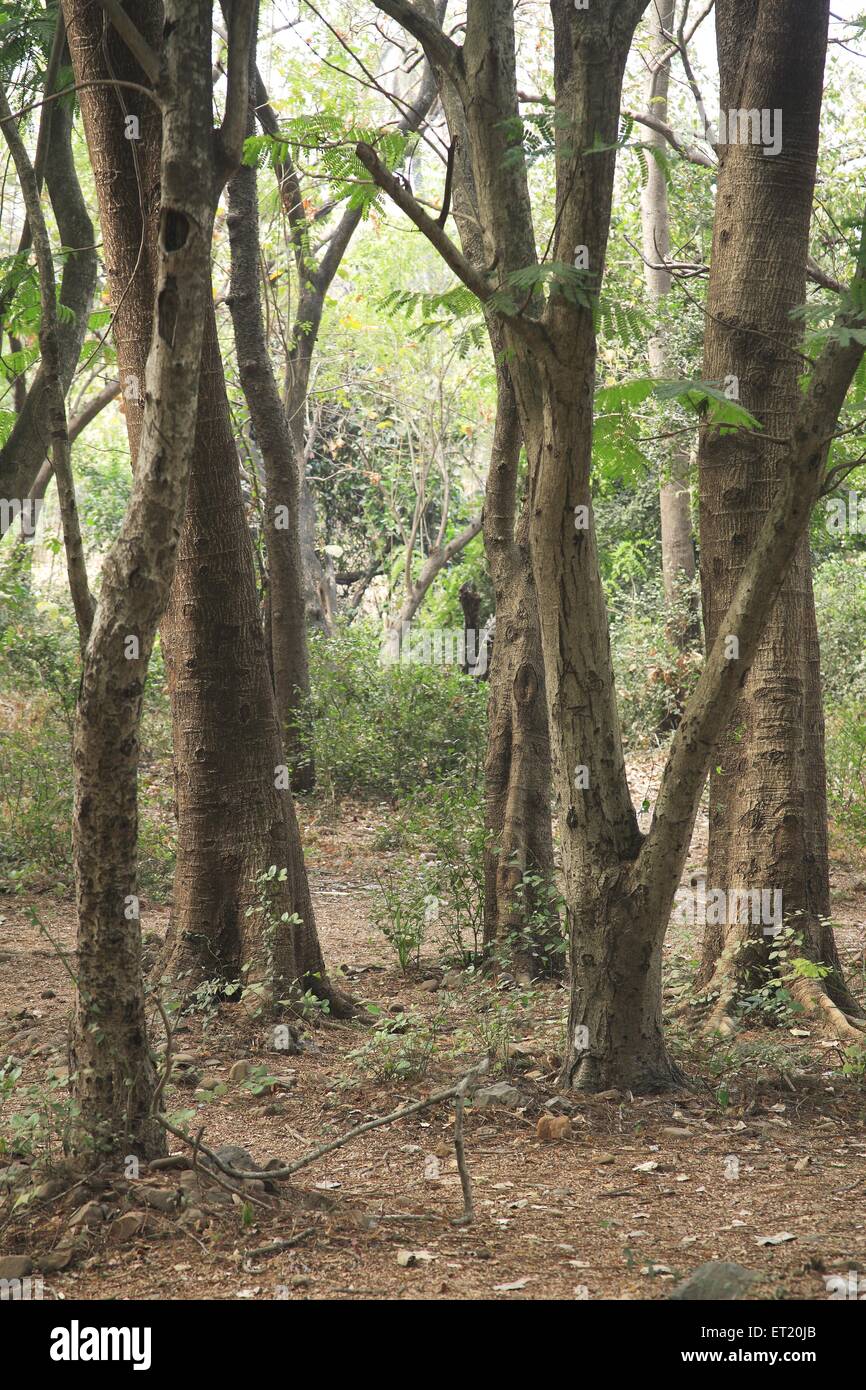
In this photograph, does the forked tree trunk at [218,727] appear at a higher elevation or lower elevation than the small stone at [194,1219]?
higher

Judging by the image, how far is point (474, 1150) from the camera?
162 inches

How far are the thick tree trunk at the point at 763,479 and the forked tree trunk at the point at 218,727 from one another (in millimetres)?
2037

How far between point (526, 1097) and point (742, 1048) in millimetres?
925

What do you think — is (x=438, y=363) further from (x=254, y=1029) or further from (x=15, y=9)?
(x=254, y=1029)

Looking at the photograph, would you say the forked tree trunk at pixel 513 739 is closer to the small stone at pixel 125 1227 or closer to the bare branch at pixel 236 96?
the bare branch at pixel 236 96

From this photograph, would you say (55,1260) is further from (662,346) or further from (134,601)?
(662,346)

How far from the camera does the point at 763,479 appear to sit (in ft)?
16.8

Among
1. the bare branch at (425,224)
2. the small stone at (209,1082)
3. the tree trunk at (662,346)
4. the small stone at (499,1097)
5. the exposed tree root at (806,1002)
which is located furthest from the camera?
the tree trunk at (662,346)

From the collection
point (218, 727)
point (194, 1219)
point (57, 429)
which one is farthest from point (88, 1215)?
point (218, 727)

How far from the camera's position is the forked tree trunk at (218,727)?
5.39 m

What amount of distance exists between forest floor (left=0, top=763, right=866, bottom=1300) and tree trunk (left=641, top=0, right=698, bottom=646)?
29.3ft

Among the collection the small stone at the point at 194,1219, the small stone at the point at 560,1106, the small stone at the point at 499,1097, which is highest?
the small stone at the point at 194,1219

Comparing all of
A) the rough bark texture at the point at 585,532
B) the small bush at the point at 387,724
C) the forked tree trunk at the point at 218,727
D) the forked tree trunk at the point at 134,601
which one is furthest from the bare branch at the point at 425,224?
the small bush at the point at 387,724

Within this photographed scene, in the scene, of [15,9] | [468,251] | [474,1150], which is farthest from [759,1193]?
[15,9]
